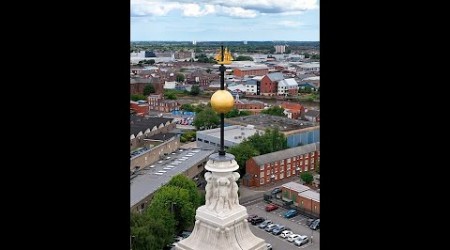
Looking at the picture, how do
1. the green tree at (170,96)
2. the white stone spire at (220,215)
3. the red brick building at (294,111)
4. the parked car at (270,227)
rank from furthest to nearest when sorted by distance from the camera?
the green tree at (170,96), the red brick building at (294,111), the parked car at (270,227), the white stone spire at (220,215)

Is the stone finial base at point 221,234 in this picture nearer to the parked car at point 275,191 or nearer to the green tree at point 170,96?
the parked car at point 275,191

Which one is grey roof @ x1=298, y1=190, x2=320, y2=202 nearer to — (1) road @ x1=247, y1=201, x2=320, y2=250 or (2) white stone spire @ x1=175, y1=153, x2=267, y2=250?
(1) road @ x1=247, y1=201, x2=320, y2=250

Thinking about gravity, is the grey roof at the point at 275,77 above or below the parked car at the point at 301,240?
above

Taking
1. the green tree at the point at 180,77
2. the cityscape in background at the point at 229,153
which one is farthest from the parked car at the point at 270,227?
the green tree at the point at 180,77

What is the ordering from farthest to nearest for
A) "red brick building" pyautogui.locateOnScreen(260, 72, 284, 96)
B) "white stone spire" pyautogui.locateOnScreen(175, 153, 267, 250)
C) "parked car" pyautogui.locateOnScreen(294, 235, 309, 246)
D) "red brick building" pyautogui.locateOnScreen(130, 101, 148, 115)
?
"red brick building" pyautogui.locateOnScreen(260, 72, 284, 96), "red brick building" pyautogui.locateOnScreen(130, 101, 148, 115), "parked car" pyautogui.locateOnScreen(294, 235, 309, 246), "white stone spire" pyautogui.locateOnScreen(175, 153, 267, 250)

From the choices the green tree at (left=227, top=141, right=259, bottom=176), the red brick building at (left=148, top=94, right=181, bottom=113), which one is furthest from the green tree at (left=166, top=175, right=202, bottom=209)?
the red brick building at (left=148, top=94, right=181, bottom=113)

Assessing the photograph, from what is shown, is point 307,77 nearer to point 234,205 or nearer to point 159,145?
point 159,145

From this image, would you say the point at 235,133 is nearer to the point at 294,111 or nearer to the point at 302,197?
the point at 294,111
